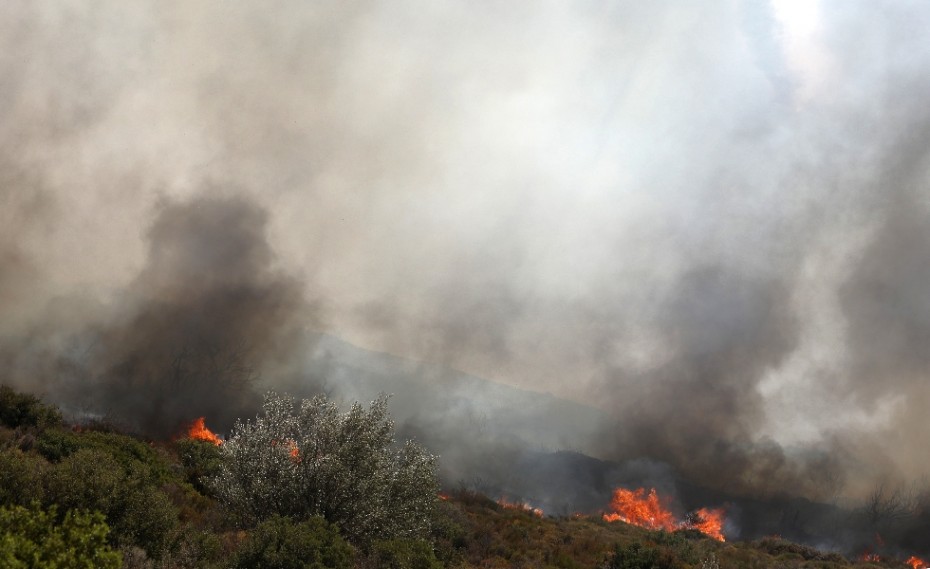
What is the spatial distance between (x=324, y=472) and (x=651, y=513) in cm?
10489

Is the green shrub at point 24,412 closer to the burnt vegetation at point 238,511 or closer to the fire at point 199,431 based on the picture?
the burnt vegetation at point 238,511

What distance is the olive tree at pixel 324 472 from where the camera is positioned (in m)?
22.5

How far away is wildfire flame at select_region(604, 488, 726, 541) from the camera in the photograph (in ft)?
345

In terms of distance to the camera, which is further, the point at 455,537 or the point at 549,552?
the point at 549,552

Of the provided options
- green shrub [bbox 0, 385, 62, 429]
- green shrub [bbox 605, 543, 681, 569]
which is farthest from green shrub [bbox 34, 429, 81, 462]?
green shrub [bbox 605, 543, 681, 569]

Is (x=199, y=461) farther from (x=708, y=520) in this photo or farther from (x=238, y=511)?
(x=708, y=520)

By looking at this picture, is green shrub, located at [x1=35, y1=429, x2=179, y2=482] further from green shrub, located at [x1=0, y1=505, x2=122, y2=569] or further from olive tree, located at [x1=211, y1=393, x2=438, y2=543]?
green shrub, located at [x1=0, y1=505, x2=122, y2=569]

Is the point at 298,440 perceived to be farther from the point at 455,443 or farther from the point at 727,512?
the point at 727,512

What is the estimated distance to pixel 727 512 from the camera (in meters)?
139

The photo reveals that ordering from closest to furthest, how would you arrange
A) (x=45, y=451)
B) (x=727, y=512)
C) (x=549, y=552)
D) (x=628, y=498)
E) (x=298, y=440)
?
1. (x=298, y=440)
2. (x=45, y=451)
3. (x=549, y=552)
4. (x=628, y=498)
5. (x=727, y=512)

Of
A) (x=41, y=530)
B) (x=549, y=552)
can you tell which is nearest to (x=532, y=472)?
(x=549, y=552)

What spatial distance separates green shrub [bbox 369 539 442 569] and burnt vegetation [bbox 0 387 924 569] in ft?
0.18

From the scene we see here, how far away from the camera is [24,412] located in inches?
1395

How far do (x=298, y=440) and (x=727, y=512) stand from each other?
14220cm
